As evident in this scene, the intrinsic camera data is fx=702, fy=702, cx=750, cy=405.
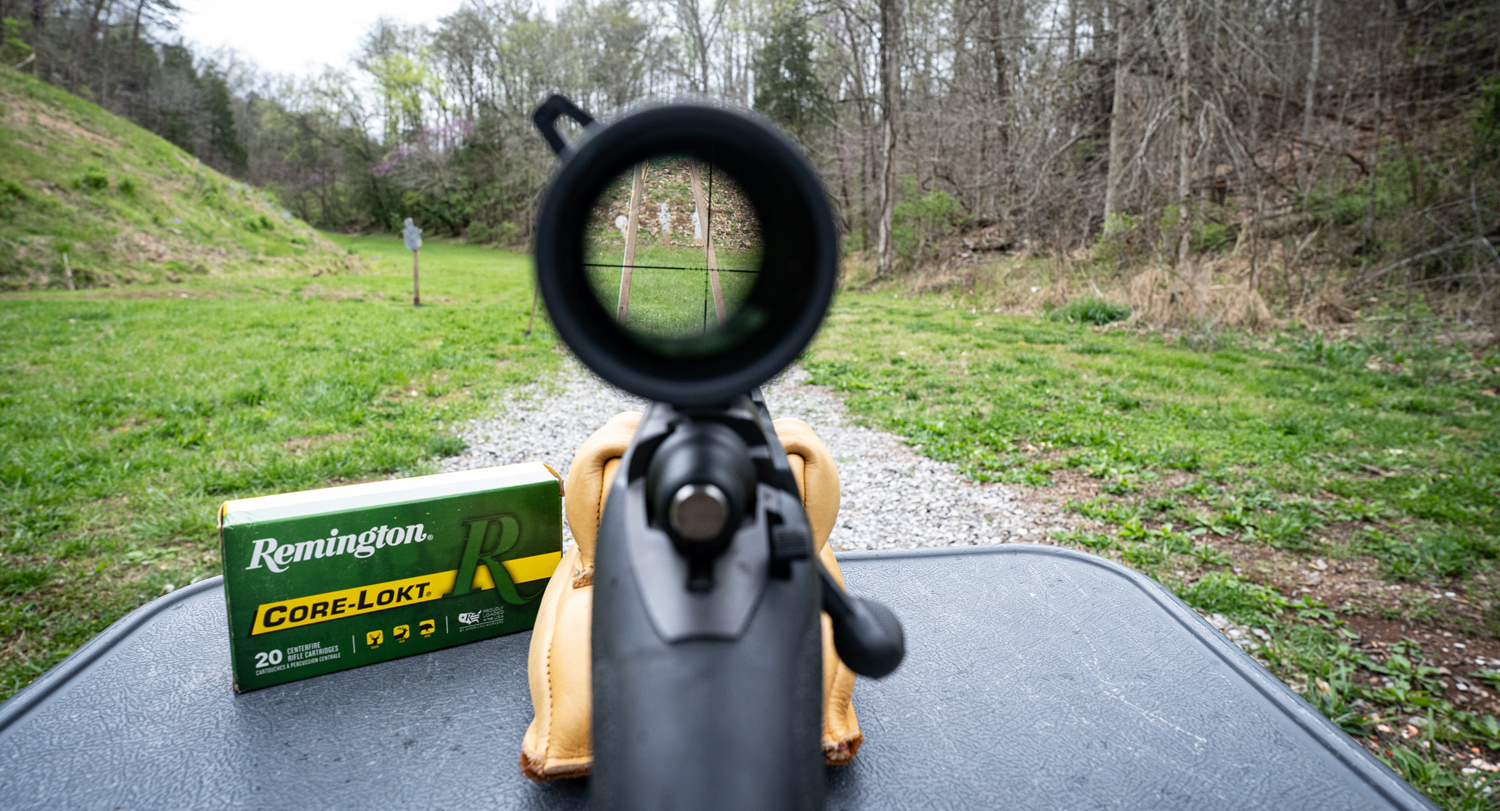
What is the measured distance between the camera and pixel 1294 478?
3.34 metres

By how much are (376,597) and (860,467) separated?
2.80m

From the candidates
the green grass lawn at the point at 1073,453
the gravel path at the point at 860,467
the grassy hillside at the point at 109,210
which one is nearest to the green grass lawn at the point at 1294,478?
the green grass lawn at the point at 1073,453

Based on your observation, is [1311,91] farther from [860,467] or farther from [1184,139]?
[860,467]

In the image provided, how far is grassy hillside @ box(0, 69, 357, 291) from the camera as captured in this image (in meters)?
9.98

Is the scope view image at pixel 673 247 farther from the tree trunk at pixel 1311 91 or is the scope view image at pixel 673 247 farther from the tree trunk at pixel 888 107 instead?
the tree trunk at pixel 888 107

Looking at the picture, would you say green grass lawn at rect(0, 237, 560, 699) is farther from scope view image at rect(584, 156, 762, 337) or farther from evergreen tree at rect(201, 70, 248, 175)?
evergreen tree at rect(201, 70, 248, 175)

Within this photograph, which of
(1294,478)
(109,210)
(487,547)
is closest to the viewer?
(487,547)

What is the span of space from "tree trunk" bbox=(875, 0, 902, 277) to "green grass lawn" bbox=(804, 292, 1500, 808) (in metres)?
6.80

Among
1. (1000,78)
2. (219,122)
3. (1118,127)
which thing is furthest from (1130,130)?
(219,122)

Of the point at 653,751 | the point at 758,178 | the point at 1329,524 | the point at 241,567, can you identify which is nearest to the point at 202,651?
the point at 241,567

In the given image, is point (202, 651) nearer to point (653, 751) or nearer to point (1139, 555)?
point (653, 751)

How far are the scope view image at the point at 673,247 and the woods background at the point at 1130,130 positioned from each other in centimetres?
11

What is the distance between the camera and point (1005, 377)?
5.45 metres

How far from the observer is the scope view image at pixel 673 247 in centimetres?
70
